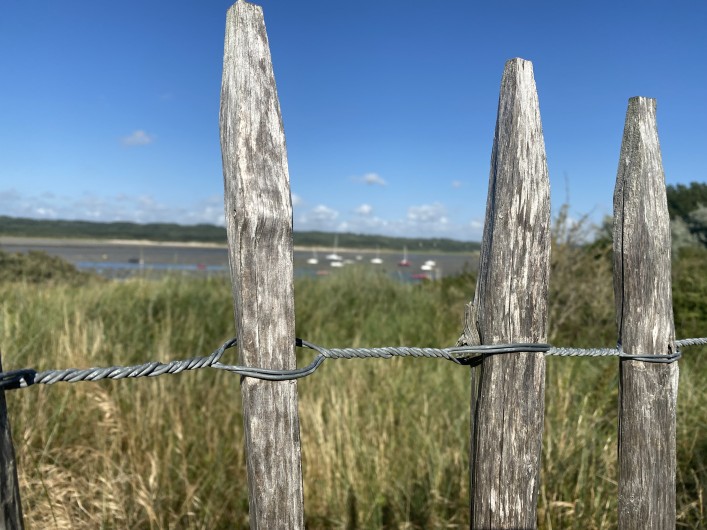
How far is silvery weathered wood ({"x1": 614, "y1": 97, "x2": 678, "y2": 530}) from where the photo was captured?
1.93 m

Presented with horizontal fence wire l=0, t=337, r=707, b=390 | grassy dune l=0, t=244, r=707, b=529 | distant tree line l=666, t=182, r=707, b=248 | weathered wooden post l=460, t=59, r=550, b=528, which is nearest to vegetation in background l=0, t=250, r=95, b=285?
grassy dune l=0, t=244, r=707, b=529

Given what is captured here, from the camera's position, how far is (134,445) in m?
3.52

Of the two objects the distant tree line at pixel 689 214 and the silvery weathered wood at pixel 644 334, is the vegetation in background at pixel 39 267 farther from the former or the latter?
the distant tree line at pixel 689 214

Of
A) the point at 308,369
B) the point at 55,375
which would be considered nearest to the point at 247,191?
the point at 308,369

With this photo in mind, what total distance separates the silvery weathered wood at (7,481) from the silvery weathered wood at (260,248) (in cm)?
47

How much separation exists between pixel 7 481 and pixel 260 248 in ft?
2.17

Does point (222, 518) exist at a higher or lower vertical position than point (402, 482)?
lower

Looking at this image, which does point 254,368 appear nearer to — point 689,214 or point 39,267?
point 39,267

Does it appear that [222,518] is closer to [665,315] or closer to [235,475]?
[235,475]

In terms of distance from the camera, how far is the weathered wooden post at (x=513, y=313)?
1.62 m

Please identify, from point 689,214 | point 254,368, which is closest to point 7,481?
point 254,368

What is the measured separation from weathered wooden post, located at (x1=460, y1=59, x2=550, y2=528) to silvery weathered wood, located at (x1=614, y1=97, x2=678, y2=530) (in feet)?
1.49

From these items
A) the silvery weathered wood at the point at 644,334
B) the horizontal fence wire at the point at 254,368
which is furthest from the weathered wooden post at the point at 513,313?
the silvery weathered wood at the point at 644,334

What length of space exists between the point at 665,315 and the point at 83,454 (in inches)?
126
